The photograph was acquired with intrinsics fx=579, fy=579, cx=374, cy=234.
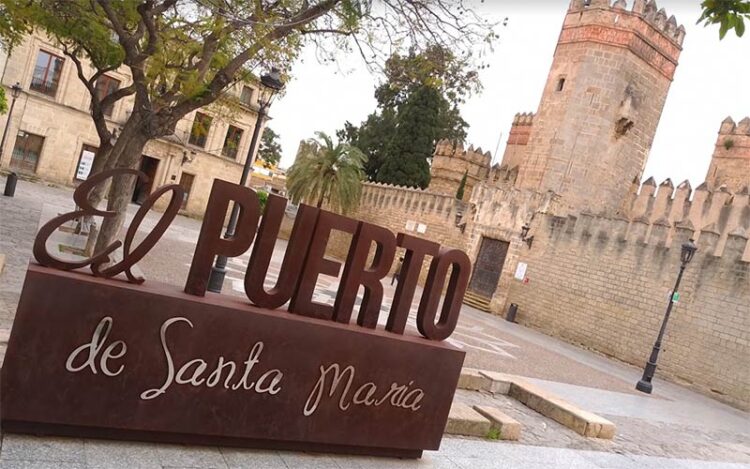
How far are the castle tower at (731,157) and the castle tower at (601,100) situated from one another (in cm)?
753

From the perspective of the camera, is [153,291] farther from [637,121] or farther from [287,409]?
[637,121]

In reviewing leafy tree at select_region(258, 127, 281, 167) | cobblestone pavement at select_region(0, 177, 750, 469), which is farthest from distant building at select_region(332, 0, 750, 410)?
leafy tree at select_region(258, 127, 281, 167)

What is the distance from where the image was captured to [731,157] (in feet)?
96.8

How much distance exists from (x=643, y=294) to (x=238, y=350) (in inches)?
600

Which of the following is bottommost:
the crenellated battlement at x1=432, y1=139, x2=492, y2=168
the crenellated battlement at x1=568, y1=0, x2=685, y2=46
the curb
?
the curb

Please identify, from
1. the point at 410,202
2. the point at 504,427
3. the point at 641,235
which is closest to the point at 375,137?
the point at 410,202

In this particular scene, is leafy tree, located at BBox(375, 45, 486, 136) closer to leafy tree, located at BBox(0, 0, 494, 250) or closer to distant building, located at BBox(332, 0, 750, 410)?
leafy tree, located at BBox(0, 0, 494, 250)

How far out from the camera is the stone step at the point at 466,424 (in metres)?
5.45

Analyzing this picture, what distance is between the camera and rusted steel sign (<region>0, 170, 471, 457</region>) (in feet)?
10.7

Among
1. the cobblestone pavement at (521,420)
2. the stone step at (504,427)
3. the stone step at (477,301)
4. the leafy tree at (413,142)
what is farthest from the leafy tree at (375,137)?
the stone step at (504,427)

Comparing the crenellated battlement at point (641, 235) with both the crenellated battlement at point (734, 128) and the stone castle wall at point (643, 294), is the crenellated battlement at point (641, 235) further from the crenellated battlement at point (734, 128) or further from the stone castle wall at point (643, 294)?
the crenellated battlement at point (734, 128)

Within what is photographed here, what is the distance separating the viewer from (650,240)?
16641 millimetres

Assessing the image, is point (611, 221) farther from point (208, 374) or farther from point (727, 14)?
point (208, 374)

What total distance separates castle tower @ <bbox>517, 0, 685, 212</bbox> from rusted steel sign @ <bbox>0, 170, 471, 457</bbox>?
20.5m
